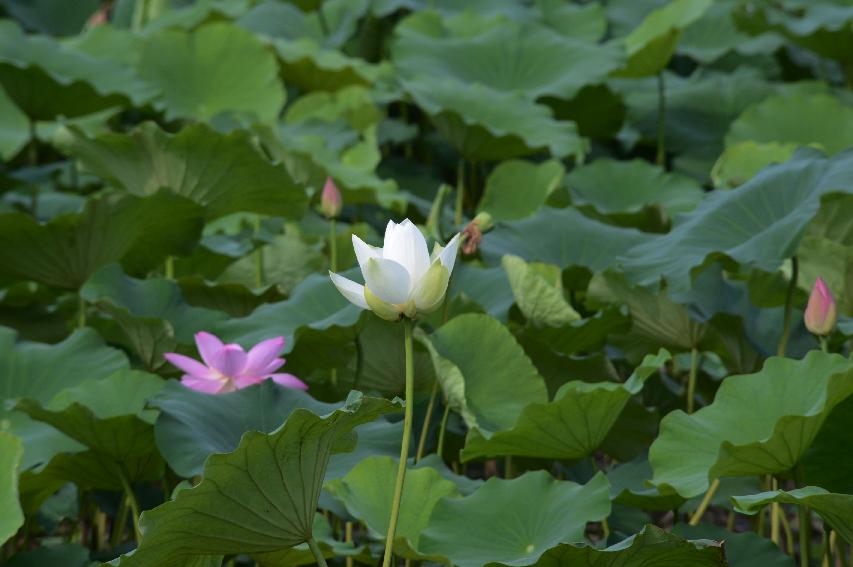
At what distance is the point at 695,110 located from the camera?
9.09 ft

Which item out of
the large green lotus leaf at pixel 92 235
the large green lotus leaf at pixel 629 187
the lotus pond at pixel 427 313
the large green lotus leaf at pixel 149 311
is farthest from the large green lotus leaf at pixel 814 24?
the large green lotus leaf at pixel 149 311

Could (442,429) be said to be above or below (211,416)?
below

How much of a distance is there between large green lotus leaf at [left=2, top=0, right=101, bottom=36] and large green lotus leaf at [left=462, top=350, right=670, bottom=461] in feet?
8.78

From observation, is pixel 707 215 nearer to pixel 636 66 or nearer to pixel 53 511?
pixel 53 511

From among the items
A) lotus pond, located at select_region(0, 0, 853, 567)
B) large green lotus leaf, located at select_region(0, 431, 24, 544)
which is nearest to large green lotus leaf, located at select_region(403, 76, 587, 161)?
lotus pond, located at select_region(0, 0, 853, 567)

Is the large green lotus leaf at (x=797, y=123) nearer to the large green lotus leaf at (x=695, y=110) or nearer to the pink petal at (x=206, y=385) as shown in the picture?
the large green lotus leaf at (x=695, y=110)

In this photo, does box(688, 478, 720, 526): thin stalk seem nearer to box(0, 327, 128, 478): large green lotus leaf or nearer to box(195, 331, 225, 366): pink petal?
box(195, 331, 225, 366): pink petal

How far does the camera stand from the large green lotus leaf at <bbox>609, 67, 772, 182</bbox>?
2.71m

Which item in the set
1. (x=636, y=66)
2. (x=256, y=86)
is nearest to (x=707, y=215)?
(x=636, y=66)

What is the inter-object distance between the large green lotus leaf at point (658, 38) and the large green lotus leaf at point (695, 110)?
10cm

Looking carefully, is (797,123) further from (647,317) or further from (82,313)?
(82,313)

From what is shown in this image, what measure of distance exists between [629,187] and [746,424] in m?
1.10

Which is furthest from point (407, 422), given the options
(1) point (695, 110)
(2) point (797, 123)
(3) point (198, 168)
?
(1) point (695, 110)

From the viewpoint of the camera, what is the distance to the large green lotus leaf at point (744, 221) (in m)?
1.46
